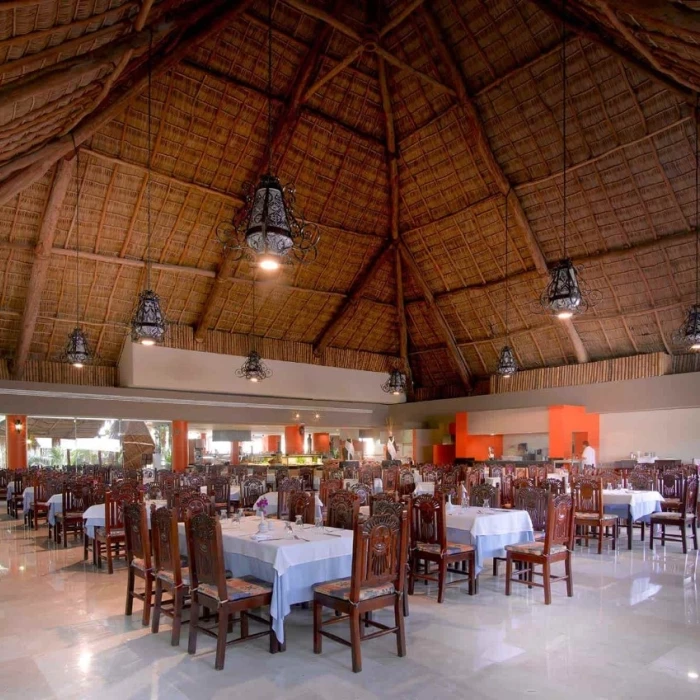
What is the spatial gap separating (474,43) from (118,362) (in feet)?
38.8

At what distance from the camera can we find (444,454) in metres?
21.5

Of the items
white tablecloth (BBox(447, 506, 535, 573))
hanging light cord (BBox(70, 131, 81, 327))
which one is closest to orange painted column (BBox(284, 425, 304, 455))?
hanging light cord (BBox(70, 131, 81, 327))

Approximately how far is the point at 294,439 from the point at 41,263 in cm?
982

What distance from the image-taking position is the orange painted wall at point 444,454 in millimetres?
21391

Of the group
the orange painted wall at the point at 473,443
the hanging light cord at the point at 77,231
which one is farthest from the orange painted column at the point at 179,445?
the orange painted wall at the point at 473,443

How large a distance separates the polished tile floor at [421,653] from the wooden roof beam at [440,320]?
38.8 ft

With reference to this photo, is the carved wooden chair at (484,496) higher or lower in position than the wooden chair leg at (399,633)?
higher

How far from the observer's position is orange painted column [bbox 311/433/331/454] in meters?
23.8

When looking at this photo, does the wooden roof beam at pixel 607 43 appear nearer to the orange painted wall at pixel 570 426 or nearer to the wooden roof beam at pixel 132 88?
the wooden roof beam at pixel 132 88

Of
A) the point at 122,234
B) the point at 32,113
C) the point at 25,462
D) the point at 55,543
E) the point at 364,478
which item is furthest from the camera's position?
the point at 25,462

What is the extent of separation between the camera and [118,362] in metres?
17.0

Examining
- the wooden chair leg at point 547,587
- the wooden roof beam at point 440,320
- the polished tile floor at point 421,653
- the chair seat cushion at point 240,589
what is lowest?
the polished tile floor at point 421,653

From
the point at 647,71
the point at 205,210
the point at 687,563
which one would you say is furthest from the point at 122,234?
the point at 687,563

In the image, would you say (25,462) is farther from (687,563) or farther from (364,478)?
(687,563)
